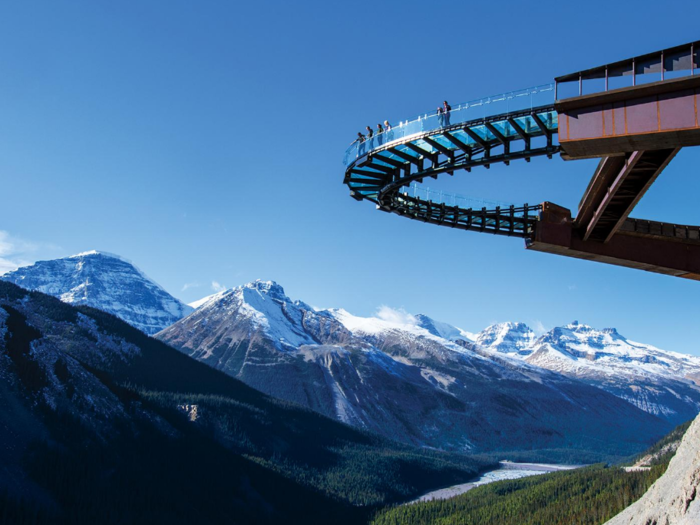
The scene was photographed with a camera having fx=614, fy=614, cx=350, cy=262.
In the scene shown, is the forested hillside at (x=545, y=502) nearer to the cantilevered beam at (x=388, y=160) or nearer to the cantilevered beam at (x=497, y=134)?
the cantilevered beam at (x=388, y=160)

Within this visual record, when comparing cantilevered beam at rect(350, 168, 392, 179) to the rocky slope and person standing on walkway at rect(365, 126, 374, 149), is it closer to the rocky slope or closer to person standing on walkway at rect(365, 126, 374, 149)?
person standing on walkway at rect(365, 126, 374, 149)

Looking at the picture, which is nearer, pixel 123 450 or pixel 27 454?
pixel 27 454

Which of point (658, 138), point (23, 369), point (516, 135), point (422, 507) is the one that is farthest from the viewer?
point (422, 507)

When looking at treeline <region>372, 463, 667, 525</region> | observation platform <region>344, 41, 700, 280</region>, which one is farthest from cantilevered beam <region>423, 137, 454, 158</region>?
treeline <region>372, 463, 667, 525</region>

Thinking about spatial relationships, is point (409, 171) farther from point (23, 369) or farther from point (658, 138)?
point (23, 369)

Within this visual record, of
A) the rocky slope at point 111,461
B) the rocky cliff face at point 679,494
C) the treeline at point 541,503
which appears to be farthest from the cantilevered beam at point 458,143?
the treeline at point 541,503

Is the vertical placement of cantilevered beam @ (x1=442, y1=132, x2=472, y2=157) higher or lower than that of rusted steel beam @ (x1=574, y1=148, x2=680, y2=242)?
higher

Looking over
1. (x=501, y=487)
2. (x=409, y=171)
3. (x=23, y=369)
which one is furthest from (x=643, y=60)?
(x=501, y=487)
